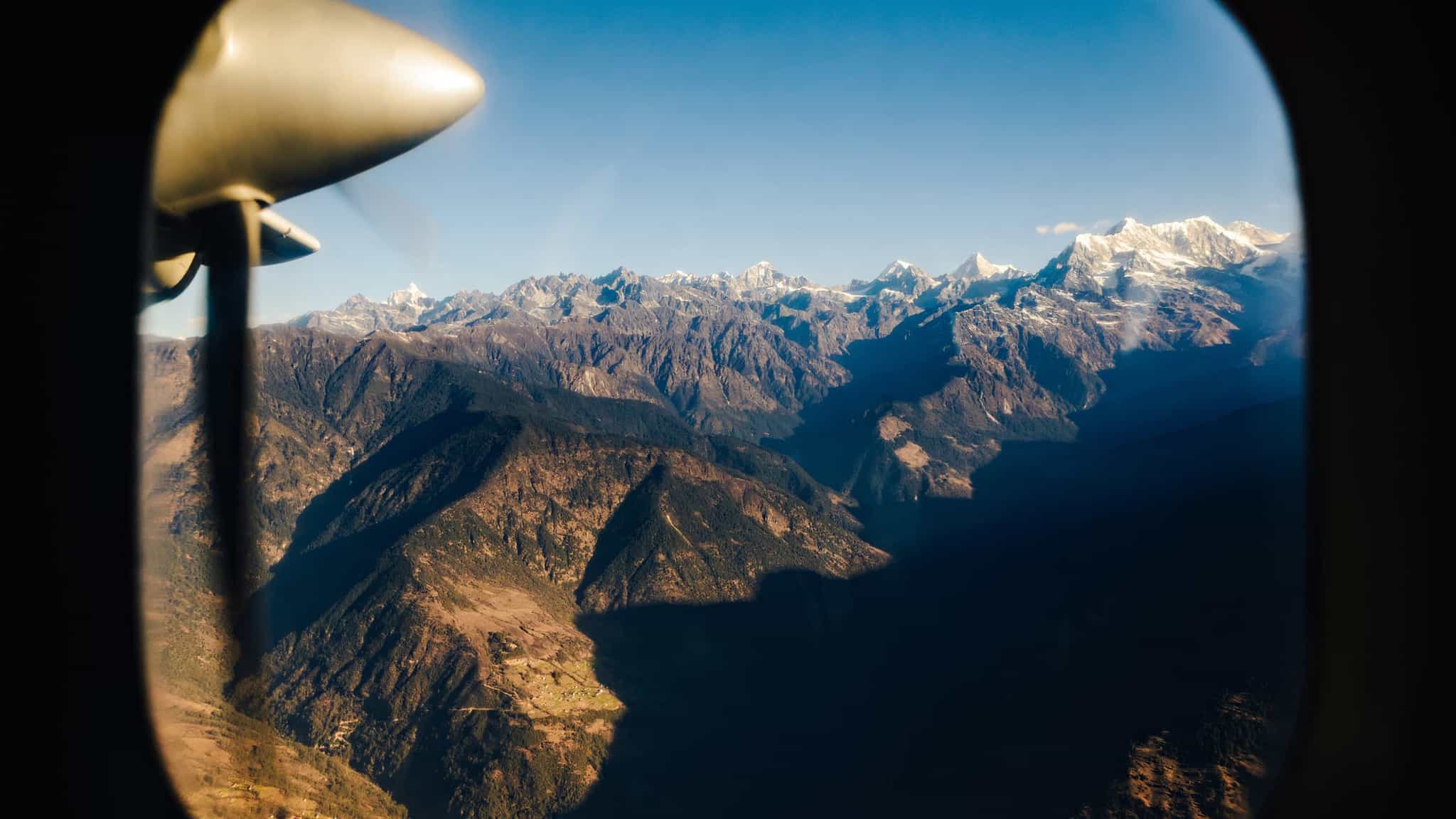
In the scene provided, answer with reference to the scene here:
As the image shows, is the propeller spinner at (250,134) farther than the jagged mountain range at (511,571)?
No

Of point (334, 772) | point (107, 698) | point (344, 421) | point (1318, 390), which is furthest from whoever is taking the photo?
point (344, 421)

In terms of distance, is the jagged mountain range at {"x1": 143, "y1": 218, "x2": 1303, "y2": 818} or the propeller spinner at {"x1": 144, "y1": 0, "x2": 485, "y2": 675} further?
the jagged mountain range at {"x1": 143, "y1": 218, "x2": 1303, "y2": 818}

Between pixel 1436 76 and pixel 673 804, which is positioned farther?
pixel 673 804

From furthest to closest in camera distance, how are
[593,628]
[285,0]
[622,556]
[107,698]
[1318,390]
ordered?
[622,556] → [593,628] → [285,0] → [107,698] → [1318,390]

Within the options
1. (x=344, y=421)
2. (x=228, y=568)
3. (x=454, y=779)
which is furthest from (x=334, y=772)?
(x=344, y=421)

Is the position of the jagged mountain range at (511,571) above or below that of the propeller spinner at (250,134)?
below

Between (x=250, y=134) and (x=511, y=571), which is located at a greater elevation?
(x=250, y=134)

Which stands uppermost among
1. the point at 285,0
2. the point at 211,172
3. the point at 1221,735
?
the point at 285,0

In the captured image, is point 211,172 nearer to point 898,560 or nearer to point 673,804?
point 673,804

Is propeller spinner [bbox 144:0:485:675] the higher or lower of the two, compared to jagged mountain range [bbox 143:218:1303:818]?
higher

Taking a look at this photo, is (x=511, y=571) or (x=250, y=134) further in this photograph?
(x=511, y=571)

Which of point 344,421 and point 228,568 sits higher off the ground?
point 228,568
